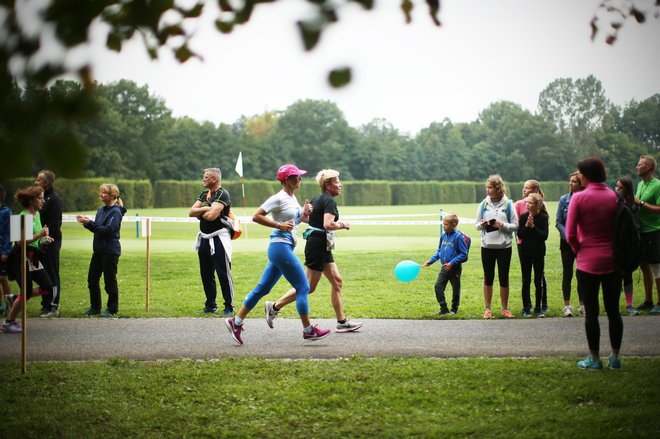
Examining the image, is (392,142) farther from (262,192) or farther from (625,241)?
(625,241)

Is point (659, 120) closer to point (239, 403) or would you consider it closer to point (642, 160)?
point (642, 160)

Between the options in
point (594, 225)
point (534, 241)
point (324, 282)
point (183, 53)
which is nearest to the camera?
point (183, 53)

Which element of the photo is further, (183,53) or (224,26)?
(183,53)

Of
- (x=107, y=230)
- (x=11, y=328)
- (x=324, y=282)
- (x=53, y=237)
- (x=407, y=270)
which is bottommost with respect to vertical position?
(x=324, y=282)

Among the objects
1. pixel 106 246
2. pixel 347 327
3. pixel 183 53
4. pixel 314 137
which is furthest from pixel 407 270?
pixel 314 137

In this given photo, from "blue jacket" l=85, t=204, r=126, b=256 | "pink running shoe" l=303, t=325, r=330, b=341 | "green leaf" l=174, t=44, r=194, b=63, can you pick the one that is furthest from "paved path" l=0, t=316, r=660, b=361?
"green leaf" l=174, t=44, r=194, b=63

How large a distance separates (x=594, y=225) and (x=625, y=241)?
11.7 inches

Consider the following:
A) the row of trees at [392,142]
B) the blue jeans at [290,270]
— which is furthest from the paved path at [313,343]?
the row of trees at [392,142]

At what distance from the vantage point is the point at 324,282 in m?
16.1

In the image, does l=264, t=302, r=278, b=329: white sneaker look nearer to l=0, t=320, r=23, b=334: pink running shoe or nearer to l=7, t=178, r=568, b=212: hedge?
l=0, t=320, r=23, b=334: pink running shoe

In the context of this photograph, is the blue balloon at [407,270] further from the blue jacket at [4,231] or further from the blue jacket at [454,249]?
the blue jacket at [4,231]

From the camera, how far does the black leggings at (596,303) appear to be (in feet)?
21.8

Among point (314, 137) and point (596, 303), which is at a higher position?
point (314, 137)

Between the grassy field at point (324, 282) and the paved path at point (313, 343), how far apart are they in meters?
0.89
